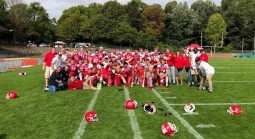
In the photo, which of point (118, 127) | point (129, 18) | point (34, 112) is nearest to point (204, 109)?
point (118, 127)

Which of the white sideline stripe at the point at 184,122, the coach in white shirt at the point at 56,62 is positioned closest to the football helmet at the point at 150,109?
the white sideline stripe at the point at 184,122

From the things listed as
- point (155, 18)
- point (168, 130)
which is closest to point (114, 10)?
point (155, 18)

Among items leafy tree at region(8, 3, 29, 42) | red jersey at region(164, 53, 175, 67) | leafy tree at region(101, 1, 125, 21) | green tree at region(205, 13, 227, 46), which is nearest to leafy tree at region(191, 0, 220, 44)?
green tree at region(205, 13, 227, 46)

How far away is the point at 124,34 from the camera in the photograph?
2879 inches

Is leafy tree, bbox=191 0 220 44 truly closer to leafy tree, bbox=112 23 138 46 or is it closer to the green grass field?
leafy tree, bbox=112 23 138 46

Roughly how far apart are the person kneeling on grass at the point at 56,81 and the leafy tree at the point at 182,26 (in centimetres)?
6757

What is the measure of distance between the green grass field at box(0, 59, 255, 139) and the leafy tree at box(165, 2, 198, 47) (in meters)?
66.6

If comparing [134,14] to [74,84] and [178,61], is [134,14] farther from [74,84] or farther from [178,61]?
[74,84]

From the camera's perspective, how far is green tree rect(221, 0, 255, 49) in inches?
3172

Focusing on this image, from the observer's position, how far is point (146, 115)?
874cm

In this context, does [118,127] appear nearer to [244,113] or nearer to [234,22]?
[244,113]

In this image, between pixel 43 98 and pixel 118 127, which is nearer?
pixel 118 127

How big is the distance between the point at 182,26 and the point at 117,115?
239ft

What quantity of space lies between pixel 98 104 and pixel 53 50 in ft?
16.3
